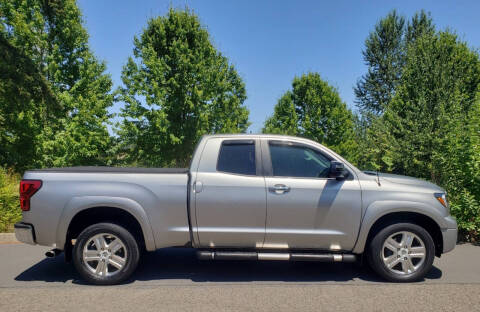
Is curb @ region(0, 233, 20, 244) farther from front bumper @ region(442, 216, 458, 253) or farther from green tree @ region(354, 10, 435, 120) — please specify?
green tree @ region(354, 10, 435, 120)

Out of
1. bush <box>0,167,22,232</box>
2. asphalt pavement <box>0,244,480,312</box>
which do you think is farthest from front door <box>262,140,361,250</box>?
bush <box>0,167,22,232</box>

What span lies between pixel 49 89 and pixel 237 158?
48.1 ft

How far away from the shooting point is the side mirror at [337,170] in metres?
4.43

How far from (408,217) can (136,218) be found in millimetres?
3650

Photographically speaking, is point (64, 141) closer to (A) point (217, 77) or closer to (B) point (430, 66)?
(A) point (217, 77)

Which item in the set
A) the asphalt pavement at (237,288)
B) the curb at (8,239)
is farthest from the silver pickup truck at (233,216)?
the curb at (8,239)

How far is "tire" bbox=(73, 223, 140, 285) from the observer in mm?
4438

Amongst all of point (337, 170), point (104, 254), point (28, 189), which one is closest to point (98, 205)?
point (104, 254)

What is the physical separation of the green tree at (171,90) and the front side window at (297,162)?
12.6 metres

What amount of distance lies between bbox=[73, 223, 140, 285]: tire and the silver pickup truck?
13mm

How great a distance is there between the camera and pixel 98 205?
14.6 feet

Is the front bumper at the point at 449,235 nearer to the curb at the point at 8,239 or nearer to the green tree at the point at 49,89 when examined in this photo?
the curb at the point at 8,239

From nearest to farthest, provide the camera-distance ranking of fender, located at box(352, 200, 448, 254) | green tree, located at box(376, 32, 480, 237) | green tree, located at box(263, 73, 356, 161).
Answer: fender, located at box(352, 200, 448, 254), green tree, located at box(376, 32, 480, 237), green tree, located at box(263, 73, 356, 161)

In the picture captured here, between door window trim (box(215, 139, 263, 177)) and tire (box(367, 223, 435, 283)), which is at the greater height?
door window trim (box(215, 139, 263, 177))
